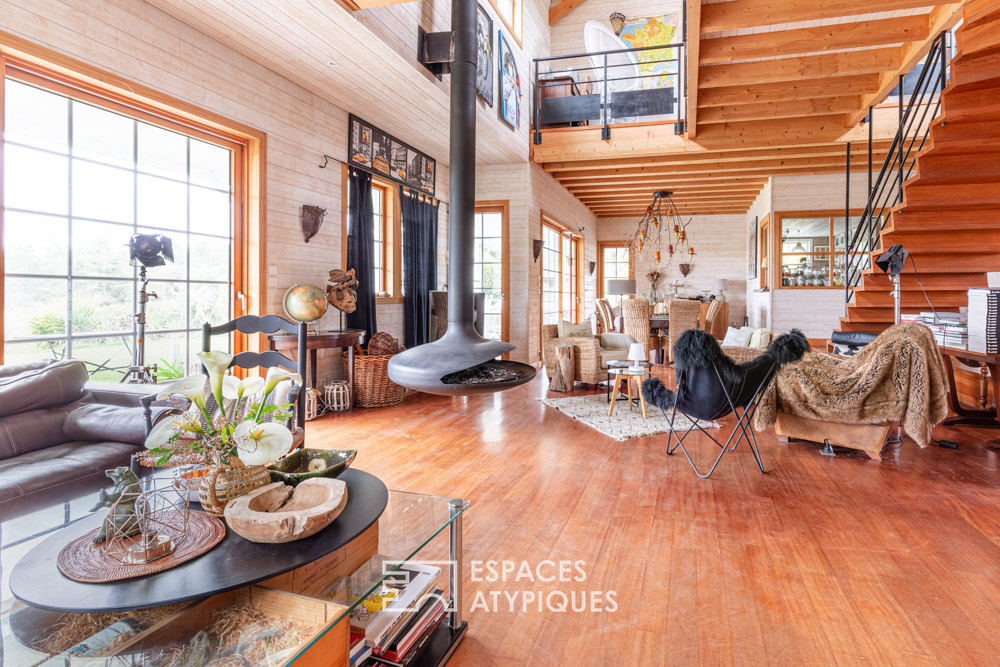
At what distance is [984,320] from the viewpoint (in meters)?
3.84

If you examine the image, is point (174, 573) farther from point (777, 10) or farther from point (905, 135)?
point (905, 135)

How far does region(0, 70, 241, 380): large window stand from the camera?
301 cm

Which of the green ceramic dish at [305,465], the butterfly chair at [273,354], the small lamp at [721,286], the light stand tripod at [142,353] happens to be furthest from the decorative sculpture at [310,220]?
the small lamp at [721,286]

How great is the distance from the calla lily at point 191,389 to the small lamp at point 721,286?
1183 cm

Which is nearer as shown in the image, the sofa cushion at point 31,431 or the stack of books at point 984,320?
the sofa cushion at point 31,431

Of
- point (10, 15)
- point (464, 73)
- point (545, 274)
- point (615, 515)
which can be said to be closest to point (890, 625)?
point (615, 515)

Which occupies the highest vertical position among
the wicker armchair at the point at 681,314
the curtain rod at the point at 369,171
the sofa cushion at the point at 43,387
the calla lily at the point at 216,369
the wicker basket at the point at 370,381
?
the curtain rod at the point at 369,171

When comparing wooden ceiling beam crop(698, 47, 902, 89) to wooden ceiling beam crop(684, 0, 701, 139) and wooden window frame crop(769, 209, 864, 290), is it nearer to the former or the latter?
wooden ceiling beam crop(684, 0, 701, 139)

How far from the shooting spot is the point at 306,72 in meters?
4.51

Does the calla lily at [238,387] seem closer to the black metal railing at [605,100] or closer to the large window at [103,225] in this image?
the large window at [103,225]

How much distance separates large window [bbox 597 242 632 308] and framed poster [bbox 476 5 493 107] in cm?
760

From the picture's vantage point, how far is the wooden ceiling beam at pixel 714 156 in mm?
7141

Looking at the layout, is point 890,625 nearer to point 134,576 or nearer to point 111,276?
point 134,576

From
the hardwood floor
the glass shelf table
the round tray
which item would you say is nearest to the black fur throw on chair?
the hardwood floor
